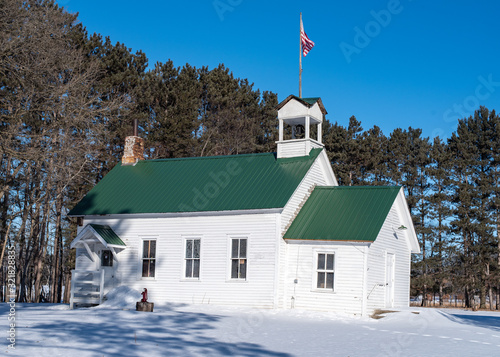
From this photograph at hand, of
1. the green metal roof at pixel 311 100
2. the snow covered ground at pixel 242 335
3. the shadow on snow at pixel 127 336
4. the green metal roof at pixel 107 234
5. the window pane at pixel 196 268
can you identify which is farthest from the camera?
the green metal roof at pixel 311 100

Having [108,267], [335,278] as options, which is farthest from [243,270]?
[108,267]

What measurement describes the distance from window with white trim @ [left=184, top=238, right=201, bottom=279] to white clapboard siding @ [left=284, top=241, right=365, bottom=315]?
3.53 metres

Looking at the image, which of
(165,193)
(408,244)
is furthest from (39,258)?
(408,244)

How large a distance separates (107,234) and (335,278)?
9091 mm

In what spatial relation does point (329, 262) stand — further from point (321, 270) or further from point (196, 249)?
point (196, 249)

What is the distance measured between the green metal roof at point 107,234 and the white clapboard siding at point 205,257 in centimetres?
22

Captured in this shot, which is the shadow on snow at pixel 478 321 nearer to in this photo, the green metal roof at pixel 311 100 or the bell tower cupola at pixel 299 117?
the bell tower cupola at pixel 299 117

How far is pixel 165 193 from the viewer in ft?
79.9

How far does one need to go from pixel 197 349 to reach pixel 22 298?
2307cm

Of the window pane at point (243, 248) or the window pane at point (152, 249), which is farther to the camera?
the window pane at point (152, 249)

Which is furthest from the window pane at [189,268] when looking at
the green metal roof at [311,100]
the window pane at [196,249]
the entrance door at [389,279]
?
the green metal roof at [311,100]

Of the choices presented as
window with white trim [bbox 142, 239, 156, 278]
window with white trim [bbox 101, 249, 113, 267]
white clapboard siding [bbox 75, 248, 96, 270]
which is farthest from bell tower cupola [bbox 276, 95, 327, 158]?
white clapboard siding [bbox 75, 248, 96, 270]

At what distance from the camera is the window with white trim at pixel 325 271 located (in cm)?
2066

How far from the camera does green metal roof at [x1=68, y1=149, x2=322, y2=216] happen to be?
22.3 m
